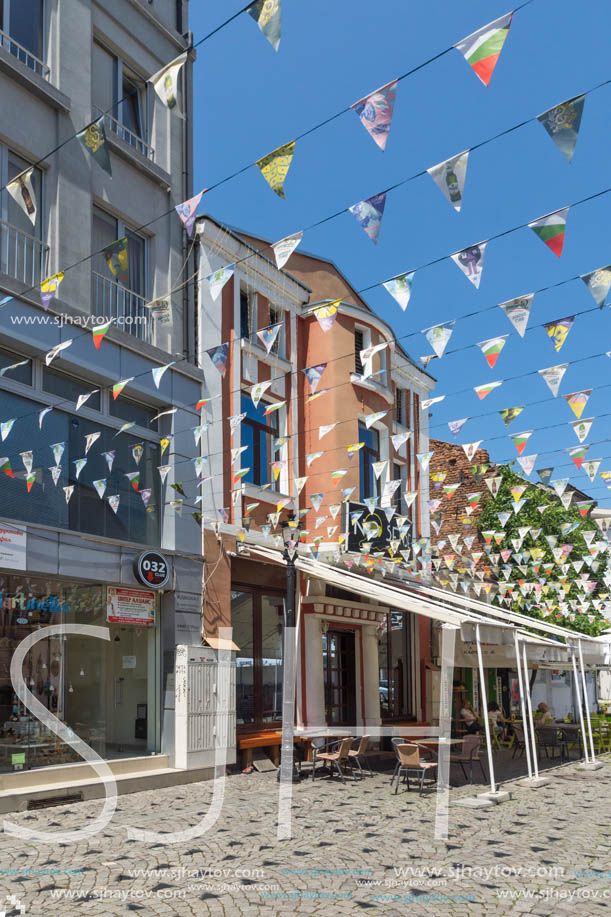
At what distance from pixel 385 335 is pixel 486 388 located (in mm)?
11143

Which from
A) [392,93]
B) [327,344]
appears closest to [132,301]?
[327,344]

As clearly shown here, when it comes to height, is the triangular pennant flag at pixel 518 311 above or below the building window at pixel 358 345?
below

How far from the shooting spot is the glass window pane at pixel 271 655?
18266 millimetres

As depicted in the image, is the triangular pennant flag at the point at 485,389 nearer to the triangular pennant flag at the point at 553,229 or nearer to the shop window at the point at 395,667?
the triangular pennant flag at the point at 553,229

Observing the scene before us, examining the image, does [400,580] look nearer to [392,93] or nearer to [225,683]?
[225,683]

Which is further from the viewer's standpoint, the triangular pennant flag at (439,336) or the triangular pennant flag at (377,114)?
the triangular pennant flag at (439,336)

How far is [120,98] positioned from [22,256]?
469 centimetres

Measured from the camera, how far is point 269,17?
6.61 m

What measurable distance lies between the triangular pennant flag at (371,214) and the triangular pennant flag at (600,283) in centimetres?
221

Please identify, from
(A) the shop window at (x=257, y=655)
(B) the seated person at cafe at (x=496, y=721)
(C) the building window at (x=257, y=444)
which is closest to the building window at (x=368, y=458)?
(C) the building window at (x=257, y=444)

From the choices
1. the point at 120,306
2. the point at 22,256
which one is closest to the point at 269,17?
the point at 22,256

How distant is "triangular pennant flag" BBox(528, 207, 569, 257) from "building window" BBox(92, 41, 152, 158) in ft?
32.1

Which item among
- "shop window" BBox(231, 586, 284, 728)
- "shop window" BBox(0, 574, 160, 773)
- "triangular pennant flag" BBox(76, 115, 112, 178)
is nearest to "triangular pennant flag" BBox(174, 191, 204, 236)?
"triangular pennant flag" BBox(76, 115, 112, 178)

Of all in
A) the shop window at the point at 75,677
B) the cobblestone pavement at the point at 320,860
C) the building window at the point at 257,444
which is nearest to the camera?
the cobblestone pavement at the point at 320,860
